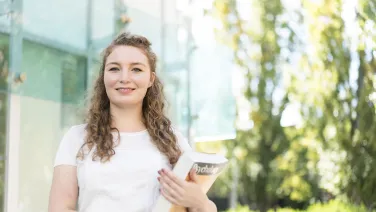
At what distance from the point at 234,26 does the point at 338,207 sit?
398 cm

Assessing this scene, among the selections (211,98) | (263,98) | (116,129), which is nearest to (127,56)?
(116,129)

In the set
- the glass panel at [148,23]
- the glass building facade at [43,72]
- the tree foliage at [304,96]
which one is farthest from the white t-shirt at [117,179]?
the tree foliage at [304,96]

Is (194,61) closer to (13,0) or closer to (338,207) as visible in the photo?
(13,0)

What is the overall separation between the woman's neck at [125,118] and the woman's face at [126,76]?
0.05 feet

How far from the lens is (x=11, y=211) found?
2869mm

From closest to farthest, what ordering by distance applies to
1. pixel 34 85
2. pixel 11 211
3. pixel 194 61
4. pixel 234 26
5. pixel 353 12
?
pixel 11 211, pixel 34 85, pixel 194 61, pixel 353 12, pixel 234 26

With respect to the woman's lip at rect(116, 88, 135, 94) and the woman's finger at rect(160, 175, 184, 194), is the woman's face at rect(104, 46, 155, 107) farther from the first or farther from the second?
the woman's finger at rect(160, 175, 184, 194)

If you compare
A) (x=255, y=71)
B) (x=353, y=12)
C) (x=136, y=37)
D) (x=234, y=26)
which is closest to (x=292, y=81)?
(x=255, y=71)

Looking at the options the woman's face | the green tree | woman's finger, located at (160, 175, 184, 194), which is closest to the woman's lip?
the woman's face

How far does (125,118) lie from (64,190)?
0.21m

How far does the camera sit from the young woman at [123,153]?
1.26 meters

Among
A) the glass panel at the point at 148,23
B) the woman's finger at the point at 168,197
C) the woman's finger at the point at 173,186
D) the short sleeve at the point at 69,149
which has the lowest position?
the woman's finger at the point at 168,197

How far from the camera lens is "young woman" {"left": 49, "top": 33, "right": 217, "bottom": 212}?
4.12 feet

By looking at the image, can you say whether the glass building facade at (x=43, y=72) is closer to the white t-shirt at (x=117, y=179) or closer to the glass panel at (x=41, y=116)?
the glass panel at (x=41, y=116)
